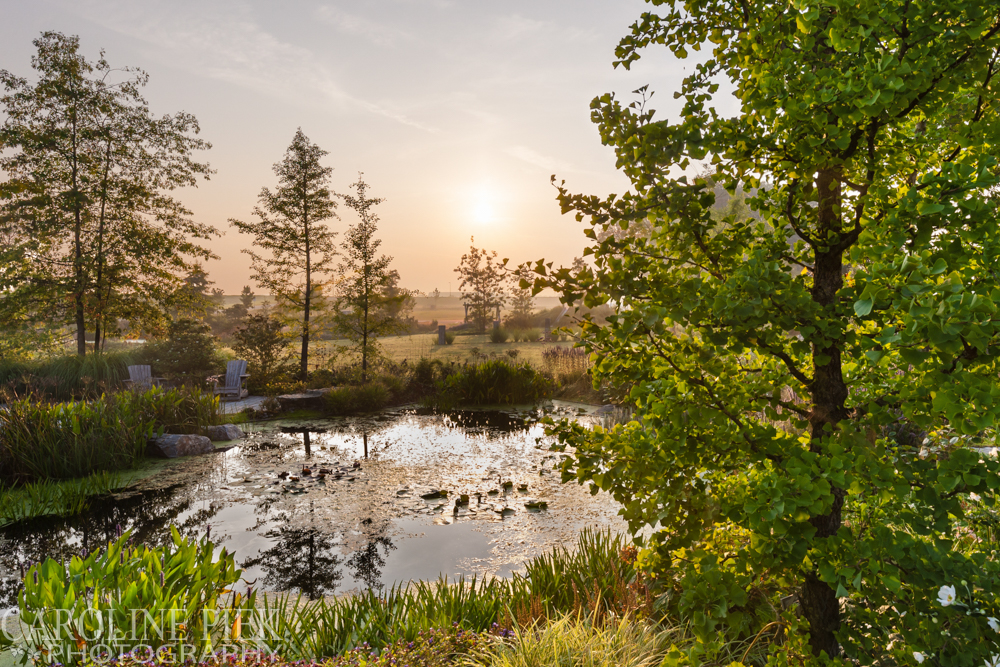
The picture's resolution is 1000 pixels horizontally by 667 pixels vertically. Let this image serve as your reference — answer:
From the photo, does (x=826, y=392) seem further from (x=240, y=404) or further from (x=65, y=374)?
(x=65, y=374)

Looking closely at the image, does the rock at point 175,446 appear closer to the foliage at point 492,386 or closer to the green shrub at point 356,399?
the green shrub at point 356,399

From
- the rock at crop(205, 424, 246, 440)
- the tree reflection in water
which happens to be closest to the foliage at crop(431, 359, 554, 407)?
the rock at crop(205, 424, 246, 440)

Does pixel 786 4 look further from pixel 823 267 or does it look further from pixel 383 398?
pixel 383 398

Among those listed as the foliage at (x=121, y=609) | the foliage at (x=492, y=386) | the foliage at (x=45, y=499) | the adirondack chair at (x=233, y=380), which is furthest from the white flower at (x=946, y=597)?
the adirondack chair at (x=233, y=380)

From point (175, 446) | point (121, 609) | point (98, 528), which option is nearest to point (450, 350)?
point (175, 446)

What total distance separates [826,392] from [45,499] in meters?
7.47

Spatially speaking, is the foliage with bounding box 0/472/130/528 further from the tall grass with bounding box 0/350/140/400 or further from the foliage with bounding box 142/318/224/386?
the foliage with bounding box 142/318/224/386

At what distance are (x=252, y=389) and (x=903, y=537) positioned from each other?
14851 millimetres

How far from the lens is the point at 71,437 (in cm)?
696

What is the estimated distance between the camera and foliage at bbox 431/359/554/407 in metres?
12.6

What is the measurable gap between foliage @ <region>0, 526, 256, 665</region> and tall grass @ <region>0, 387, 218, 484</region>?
484cm

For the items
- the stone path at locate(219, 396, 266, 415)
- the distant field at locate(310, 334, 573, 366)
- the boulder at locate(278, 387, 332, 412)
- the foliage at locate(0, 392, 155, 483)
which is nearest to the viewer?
the foliage at locate(0, 392, 155, 483)

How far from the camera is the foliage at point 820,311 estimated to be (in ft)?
4.56

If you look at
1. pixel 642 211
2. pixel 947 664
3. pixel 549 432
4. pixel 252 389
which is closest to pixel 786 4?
pixel 642 211
